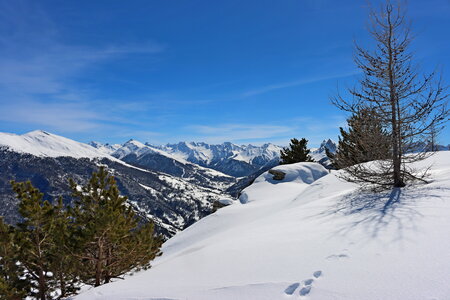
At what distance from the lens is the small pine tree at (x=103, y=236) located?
30.1ft

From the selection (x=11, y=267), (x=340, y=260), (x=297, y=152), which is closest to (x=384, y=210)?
(x=340, y=260)

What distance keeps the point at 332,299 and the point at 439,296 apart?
4.05 ft

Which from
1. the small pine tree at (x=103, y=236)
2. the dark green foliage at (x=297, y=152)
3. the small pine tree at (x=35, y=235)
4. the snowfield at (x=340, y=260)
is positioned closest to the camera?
the snowfield at (x=340, y=260)

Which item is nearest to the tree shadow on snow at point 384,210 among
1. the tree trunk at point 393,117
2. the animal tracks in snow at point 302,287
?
the tree trunk at point 393,117

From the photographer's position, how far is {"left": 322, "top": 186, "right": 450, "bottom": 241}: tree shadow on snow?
5.84 metres

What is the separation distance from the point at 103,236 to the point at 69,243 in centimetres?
129

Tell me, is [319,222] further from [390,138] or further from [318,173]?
[318,173]

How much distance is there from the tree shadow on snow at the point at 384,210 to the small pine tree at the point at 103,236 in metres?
7.43

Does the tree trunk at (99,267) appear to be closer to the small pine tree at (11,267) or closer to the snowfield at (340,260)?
the small pine tree at (11,267)

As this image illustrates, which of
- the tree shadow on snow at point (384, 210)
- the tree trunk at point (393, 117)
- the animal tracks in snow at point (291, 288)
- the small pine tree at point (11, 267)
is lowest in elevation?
the small pine tree at point (11, 267)

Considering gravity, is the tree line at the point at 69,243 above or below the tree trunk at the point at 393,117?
below

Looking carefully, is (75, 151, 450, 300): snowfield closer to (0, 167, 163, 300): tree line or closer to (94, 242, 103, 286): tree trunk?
(94, 242, 103, 286): tree trunk

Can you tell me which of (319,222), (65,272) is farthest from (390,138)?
(65,272)

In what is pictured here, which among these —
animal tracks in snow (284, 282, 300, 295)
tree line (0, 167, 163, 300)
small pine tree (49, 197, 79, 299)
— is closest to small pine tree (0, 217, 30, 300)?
tree line (0, 167, 163, 300)
